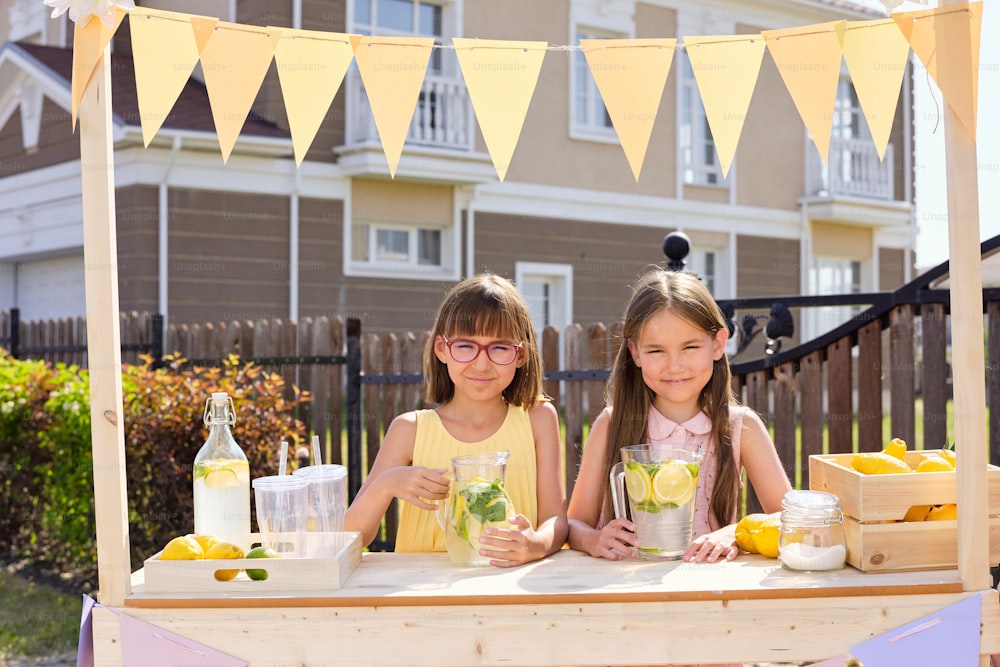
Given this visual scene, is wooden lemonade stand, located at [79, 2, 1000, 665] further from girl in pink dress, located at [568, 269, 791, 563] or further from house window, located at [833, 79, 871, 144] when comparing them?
house window, located at [833, 79, 871, 144]

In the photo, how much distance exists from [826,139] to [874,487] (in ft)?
A: 2.44

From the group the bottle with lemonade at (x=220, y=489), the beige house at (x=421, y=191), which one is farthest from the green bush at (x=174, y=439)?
the beige house at (x=421, y=191)

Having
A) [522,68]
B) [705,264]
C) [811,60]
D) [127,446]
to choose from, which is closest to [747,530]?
[811,60]

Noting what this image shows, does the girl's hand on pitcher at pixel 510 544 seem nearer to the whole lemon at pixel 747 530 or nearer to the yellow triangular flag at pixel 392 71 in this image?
the whole lemon at pixel 747 530

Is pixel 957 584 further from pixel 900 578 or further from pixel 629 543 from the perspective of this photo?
pixel 629 543

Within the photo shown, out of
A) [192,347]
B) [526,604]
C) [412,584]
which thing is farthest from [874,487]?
[192,347]

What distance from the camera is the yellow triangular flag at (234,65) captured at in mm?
2059

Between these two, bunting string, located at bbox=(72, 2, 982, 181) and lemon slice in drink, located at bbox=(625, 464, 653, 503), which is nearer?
bunting string, located at bbox=(72, 2, 982, 181)

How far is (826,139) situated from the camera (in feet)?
6.95

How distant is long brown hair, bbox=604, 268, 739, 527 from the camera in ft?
8.06

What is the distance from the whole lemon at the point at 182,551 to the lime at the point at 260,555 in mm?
100

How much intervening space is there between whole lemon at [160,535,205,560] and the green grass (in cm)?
311

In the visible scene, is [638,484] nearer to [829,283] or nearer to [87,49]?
[87,49]

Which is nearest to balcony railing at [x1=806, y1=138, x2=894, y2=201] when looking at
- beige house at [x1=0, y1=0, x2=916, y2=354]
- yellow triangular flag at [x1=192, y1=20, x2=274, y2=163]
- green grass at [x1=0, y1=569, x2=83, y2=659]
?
beige house at [x1=0, y1=0, x2=916, y2=354]
